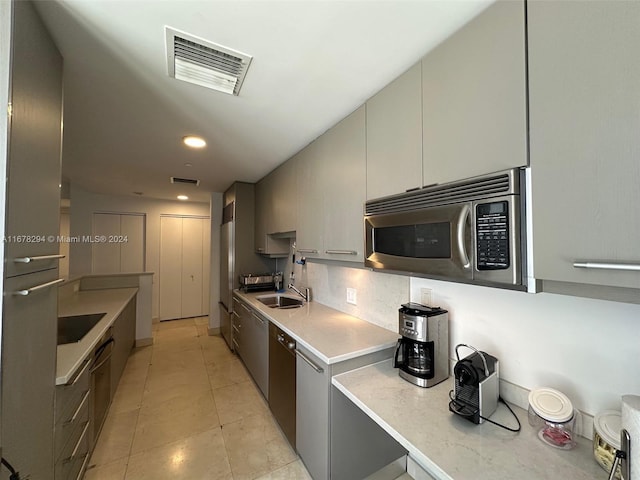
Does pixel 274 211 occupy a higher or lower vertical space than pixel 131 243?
higher

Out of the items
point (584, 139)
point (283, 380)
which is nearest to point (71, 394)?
point (283, 380)

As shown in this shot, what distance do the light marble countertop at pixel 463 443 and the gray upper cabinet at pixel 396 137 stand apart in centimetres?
99

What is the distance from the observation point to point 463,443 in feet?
2.99

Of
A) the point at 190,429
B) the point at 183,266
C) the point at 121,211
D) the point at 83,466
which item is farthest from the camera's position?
the point at 183,266

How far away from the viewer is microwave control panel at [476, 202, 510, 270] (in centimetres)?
84

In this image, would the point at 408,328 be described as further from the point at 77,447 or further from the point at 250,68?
the point at 77,447

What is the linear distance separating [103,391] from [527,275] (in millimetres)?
3018

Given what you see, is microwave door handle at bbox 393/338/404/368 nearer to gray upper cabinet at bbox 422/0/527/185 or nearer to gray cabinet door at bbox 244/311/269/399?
gray upper cabinet at bbox 422/0/527/185

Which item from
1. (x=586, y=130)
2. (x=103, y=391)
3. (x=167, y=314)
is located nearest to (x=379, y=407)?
(x=586, y=130)

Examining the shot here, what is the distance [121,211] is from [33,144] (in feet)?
15.0

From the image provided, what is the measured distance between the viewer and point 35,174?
99cm

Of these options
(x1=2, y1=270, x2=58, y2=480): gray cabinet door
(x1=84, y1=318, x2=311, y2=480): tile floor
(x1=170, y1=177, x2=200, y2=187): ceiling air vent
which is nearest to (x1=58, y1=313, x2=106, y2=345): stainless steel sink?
(x1=84, y1=318, x2=311, y2=480): tile floor

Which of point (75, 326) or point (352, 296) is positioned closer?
point (352, 296)

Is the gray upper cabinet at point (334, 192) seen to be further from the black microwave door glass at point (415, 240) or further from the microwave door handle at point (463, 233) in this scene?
the microwave door handle at point (463, 233)
